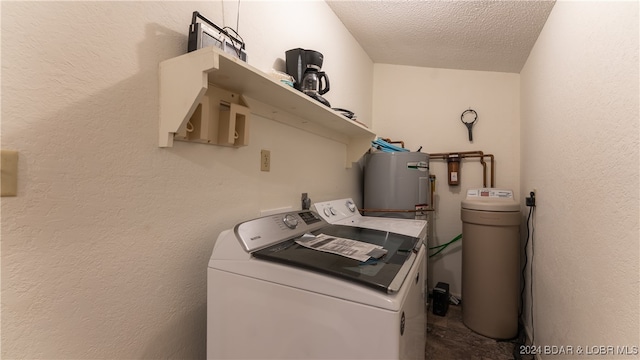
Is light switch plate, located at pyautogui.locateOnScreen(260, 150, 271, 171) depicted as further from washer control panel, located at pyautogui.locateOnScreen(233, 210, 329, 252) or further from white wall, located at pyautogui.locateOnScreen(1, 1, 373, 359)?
washer control panel, located at pyautogui.locateOnScreen(233, 210, 329, 252)

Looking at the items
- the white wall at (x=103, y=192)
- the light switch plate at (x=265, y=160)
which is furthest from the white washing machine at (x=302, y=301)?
the light switch plate at (x=265, y=160)

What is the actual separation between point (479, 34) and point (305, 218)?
192cm

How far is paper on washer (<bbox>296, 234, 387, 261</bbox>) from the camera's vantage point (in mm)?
1001

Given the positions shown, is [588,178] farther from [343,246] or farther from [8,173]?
[8,173]

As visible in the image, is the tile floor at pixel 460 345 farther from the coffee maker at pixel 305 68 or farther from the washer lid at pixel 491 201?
the coffee maker at pixel 305 68

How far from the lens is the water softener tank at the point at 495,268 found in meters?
2.11

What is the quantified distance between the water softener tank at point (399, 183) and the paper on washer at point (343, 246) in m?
1.24

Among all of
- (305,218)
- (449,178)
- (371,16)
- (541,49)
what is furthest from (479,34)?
(305,218)

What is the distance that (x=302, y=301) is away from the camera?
854mm

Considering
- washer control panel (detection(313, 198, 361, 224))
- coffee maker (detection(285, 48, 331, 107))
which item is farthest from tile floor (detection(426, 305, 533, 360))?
coffee maker (detection(285, 48, 331, 107))

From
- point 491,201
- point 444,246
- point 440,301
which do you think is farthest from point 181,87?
point 444,246

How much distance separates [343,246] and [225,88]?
806 millimetres

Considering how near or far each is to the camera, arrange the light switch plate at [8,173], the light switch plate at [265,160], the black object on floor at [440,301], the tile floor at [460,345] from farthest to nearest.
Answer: the black object on floor at [440,301] < the tile floor at [460,345] < the light switch plate at [265,160] < the light switch plate at [8,173]

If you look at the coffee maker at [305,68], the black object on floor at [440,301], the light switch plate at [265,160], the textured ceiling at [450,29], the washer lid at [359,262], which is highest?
the textured ceiling at [450,29]
